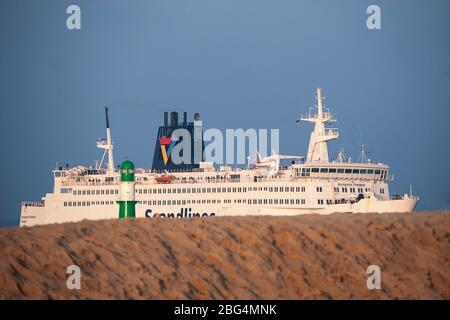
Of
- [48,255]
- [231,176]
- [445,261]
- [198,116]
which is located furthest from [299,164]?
[48,255]

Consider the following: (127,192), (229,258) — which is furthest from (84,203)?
(229,258)

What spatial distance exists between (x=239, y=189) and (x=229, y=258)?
124ft

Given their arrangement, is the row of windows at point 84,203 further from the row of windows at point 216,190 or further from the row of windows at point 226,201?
the row of windows at point 226,201

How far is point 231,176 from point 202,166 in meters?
3.62

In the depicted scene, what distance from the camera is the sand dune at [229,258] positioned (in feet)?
64.1

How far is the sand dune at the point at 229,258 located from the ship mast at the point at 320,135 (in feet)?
115

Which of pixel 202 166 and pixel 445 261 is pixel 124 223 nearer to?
pixel 445 261

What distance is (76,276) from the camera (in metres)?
19.3

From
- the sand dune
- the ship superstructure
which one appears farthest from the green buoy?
the ship superstructure

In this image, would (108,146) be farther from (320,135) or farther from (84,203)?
(320,135)

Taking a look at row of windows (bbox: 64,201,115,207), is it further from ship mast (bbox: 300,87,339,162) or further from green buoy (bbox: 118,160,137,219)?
green buoy (bbox: 118,160,137,219)
